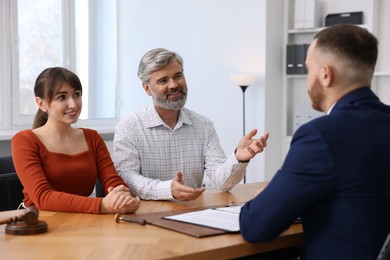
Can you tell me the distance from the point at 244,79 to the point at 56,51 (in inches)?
76.4

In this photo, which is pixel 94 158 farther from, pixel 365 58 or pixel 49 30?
pixel 49 30

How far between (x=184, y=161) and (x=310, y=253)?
1289mm

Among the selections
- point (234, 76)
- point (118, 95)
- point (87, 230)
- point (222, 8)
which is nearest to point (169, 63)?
point (87, 230)

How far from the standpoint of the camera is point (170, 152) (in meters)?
3.08

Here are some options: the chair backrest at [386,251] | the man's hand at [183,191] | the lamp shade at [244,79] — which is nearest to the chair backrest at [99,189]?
the man's hand at [183,191]

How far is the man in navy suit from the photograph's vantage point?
1.77m

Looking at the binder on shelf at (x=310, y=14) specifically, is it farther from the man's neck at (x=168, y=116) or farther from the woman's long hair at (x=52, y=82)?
the woman's long hair at (x=52, y=82)

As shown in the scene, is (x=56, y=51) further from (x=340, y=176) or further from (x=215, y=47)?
(x=340, y=176)

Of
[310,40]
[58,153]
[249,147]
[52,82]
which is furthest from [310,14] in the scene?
[58,153]

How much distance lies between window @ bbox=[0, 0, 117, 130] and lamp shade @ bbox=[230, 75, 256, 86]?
1739 millimetres

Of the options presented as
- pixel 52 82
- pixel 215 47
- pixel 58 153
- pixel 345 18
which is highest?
pixel 345 18

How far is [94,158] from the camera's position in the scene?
109 inches

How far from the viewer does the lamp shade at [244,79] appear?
5.61 m

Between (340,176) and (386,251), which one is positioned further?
(340,176)
